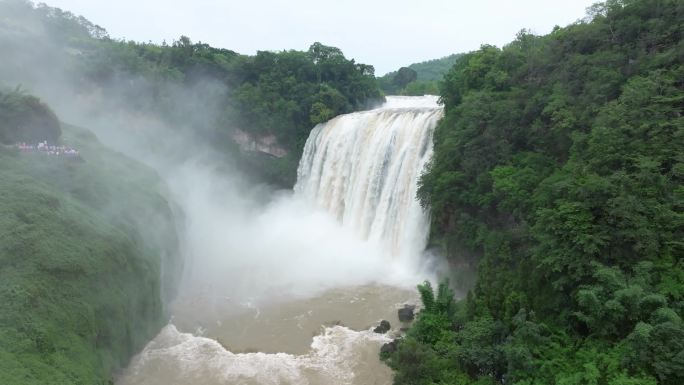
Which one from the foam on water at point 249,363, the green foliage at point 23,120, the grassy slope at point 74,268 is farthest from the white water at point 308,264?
the green foliage at point 23,120

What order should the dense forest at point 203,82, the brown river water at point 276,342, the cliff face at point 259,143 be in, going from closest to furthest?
the brown river water at point 276,342 → the dense forest at point 203,82 → the cliff face at point 259,143

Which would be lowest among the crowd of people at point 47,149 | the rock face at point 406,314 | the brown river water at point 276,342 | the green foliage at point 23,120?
the brown river water at point 276,342

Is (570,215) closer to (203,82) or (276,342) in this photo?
(276,342)

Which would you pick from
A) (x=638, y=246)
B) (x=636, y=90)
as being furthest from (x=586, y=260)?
(x=636, y=90)

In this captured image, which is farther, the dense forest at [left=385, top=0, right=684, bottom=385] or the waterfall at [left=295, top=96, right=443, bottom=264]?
the waterfall at [left=295, top=96, right=443, bottom=264]

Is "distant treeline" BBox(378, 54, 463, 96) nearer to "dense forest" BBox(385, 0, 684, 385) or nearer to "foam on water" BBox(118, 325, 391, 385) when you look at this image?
"dense forest" BBox(385, 0, 684, 385)

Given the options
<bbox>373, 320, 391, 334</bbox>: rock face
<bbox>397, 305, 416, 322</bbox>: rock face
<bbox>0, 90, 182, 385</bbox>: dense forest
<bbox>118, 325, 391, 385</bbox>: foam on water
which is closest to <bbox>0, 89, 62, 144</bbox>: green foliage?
<bbox>0, 90, 182, 385</bbox>: dense forest

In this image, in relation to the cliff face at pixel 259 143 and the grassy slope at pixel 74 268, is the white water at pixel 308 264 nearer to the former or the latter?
the grassy slope at pixel 74 268
